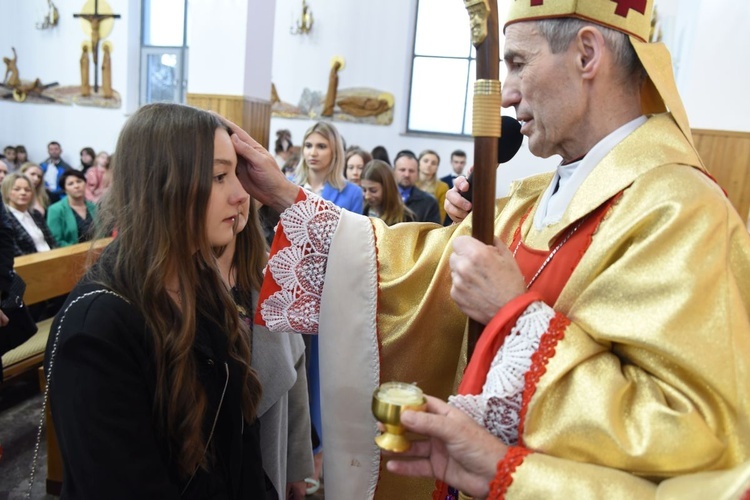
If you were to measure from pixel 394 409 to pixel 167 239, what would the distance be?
781 mm

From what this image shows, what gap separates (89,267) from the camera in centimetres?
142

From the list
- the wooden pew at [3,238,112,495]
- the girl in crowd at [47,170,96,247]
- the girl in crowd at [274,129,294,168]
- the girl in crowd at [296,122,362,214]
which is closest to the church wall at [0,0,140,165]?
the girl in crowd at [274,129,294,168]

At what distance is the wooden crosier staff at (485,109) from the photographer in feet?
3.41

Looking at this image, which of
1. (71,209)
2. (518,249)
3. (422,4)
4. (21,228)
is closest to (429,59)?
(422,4)

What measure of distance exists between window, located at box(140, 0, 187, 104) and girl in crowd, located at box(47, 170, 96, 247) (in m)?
6.29

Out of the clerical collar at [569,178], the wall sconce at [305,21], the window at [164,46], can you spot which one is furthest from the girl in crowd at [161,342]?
the window at [164,46]

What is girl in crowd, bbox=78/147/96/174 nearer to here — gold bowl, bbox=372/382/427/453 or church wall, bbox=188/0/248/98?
church wall, bbox=188/0/248/98

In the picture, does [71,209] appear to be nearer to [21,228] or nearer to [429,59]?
[21,228]

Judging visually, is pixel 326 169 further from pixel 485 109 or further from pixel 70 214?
pixel 485 109

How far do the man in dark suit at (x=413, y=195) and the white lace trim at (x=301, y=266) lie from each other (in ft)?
12.7

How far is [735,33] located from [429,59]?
234 inches

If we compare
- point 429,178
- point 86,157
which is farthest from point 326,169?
point 86,157

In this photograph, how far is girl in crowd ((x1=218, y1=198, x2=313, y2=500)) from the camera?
183 centimetres

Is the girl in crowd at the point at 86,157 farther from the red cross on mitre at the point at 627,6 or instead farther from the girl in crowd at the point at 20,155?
the red cross on mitre at the point at 627,6
